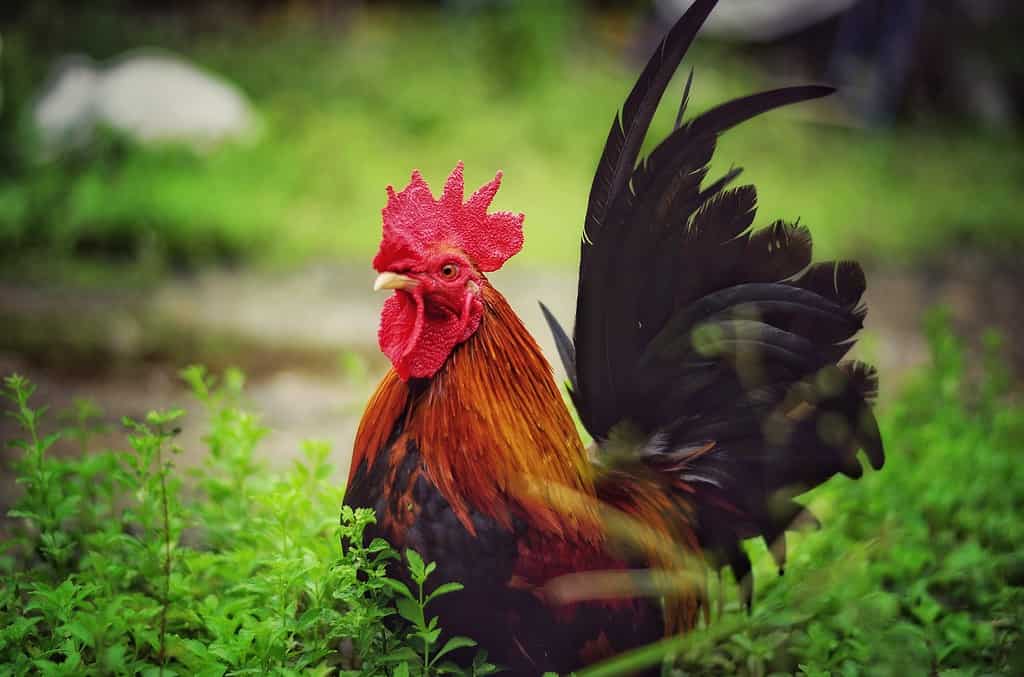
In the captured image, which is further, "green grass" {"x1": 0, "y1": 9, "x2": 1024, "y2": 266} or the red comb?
"green grass" {"x1": 0, "y1": 9, "x2": 1024, "y2": 266}

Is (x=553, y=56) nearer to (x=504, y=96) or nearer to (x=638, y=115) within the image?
(x=504, y=96)

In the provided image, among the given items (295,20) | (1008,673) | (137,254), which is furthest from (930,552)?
(295,20)

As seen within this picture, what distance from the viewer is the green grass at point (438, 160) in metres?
6.18

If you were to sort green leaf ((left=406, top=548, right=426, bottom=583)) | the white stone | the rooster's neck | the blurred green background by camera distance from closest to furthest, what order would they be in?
green leaf ((left=406, top=548, right=426, bottom=583)), the rooster's neck, the blurred green background, the white stone

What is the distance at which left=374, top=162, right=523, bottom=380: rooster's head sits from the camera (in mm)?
1691

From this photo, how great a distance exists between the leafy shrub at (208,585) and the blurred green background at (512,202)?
0.44 metres

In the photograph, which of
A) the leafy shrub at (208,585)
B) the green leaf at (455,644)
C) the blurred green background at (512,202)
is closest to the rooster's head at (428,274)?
the leafy shrub at (208,585)

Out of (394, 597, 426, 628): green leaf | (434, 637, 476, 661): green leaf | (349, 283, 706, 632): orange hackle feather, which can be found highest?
(349, 283, 706, 632): orange hackle feather

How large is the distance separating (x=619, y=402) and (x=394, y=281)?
0.60 m

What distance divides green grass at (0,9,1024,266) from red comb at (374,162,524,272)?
4.65 m

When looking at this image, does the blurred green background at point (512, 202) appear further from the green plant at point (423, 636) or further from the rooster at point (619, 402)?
the green plant at point (423, 636)

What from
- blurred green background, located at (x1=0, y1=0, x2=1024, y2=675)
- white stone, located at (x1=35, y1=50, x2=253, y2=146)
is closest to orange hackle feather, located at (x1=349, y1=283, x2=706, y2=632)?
blurred green background, located at (x1=0, y1=0, x2=1024, y2=675)

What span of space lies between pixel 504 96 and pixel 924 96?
22.5ft

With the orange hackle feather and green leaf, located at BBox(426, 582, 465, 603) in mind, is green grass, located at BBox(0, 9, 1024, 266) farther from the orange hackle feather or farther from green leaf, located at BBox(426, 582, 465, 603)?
green leaf, located at BBox(426, 582, 465, 603)
